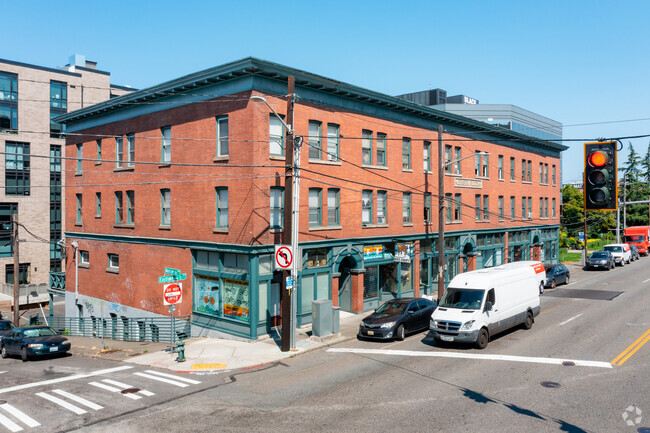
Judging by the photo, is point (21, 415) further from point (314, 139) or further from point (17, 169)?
point (17, 169)

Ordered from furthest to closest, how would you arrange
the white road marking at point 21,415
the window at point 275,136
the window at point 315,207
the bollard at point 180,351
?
the window at point 315,207 → the window at point 275,136 → the bollard at point 180,351 → the white road marking at point 21,415

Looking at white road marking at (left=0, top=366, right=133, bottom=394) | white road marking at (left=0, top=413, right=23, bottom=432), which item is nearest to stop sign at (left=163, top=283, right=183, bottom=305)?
white road marking at (left=0, top=366, right=133, bottom=394)

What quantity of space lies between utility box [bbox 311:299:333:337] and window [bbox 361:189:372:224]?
8067 millimetres

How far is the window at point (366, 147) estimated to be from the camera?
2788 cm

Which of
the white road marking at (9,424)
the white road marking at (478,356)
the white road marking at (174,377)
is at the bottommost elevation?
the white road marking at (174,377)

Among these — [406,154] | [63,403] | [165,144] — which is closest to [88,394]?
[63,403]

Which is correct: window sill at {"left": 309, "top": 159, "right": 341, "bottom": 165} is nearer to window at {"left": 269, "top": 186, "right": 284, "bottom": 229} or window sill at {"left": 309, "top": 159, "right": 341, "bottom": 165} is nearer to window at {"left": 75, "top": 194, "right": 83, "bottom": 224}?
window at {"left": 269, "top": 186, "right": 284, "bottom": 229}

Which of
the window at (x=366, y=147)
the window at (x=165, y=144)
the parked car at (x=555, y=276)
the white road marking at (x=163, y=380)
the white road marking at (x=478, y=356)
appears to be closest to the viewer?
the white road marking at (x=163, y=380)

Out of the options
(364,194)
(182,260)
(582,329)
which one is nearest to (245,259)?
(182,260)

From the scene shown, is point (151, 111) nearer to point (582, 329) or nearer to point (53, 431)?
point (53, 431)

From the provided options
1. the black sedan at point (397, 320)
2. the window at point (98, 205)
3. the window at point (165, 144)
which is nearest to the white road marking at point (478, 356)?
the black sedan at point (397, 320)

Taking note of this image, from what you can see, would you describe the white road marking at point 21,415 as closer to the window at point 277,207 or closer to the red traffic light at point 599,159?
the window at point 277,207

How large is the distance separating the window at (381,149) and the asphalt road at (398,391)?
1205 centimetres

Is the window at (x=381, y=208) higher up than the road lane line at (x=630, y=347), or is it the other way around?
the window at (x=381, y=208)
